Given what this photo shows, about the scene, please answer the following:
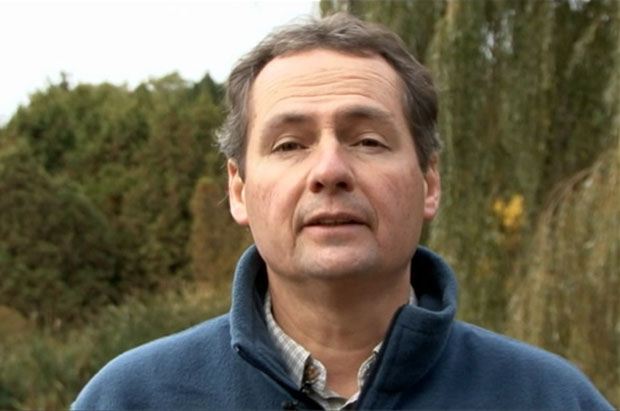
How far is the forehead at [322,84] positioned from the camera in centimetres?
158

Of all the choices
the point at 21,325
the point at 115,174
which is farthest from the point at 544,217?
the point at 115,174

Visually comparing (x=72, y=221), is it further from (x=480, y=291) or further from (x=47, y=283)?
(x=480, y=291)

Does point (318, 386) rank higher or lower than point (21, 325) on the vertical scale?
higher

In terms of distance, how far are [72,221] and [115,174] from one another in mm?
2527

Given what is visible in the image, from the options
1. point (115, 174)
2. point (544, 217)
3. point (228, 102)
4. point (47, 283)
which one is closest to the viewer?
point (228, 102)

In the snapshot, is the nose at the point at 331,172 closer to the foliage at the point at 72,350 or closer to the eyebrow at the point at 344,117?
the eyebrow at the point at 344,117

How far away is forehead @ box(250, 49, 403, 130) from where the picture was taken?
1.58 metres

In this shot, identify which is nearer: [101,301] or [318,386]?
[318,386]

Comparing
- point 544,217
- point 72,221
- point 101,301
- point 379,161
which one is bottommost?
point 101,301

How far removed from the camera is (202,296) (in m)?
8.70

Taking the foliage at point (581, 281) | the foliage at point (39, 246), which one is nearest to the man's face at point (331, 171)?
the foliage at point (581, 281)

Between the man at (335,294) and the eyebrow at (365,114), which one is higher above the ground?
the eyebrow at (365,114)

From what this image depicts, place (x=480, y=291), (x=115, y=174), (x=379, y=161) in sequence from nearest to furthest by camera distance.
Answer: (x=379, y=161), (x=480, y=291), (x=115, y=174)

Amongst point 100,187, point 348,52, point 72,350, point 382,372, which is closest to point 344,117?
point 348,52
